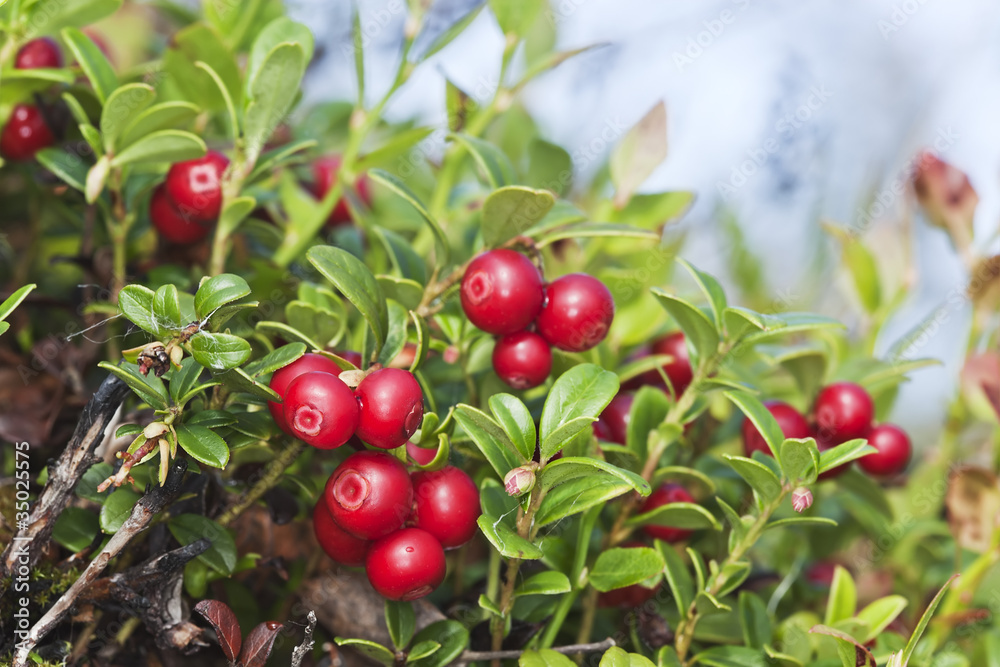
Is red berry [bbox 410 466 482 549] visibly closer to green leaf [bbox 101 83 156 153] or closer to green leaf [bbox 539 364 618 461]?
green leaf [bbox 539 364 618 461]

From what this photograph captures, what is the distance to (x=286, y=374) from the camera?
835 mm

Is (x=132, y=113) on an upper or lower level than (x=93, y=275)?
upper

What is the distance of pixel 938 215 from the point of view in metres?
1.54

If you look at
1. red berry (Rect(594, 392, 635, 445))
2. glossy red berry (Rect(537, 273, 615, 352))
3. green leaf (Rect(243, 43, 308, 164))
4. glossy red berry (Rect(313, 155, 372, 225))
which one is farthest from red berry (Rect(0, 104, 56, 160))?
red berry (Rect(594, 392, 635, 445))

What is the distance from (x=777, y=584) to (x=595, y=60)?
1589 mm

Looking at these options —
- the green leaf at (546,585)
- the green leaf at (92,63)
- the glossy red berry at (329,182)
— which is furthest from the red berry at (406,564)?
the glossy red berry at (329,182)

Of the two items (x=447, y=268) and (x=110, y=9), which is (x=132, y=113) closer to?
→ (x=110, y=9)

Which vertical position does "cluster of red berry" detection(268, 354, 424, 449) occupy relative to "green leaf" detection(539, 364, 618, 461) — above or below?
below

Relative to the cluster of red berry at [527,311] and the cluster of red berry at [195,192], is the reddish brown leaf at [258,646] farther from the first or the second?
the cluster of red berry at [195,192]

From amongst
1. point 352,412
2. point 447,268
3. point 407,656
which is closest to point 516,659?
point 407,656

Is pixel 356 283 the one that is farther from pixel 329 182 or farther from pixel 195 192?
pixel 329 182

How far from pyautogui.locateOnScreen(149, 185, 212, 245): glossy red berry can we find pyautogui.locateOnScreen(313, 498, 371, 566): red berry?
51 centimetres

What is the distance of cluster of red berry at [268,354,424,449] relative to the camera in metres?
0.77

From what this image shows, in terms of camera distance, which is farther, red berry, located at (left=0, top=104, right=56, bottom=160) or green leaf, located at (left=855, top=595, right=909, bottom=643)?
red berry, located at (left=0, top=104, right=56, bottom=160)
